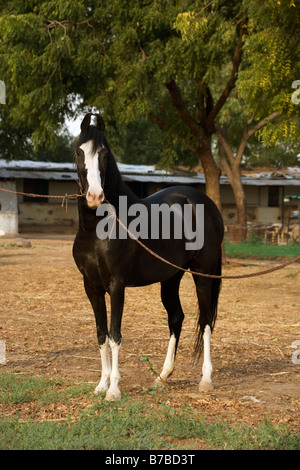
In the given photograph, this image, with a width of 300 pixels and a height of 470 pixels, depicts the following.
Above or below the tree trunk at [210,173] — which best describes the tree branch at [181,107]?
above

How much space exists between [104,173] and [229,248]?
673 inches

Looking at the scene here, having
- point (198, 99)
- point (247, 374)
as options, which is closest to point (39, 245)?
point (198, 99)

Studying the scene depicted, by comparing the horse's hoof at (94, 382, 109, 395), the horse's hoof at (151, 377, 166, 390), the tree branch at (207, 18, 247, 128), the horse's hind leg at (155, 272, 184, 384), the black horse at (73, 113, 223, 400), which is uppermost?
the tree branch at (207, 18, 247, 128)

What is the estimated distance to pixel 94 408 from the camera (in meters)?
4.40

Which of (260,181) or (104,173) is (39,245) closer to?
(260,181)

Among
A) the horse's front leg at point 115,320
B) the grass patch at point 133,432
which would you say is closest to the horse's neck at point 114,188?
the horse's front leg at point 115,320

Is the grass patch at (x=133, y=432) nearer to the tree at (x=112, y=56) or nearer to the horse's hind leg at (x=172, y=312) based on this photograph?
the horse's hind leg at (x=172, y=312)

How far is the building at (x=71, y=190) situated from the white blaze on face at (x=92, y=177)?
77.9ft

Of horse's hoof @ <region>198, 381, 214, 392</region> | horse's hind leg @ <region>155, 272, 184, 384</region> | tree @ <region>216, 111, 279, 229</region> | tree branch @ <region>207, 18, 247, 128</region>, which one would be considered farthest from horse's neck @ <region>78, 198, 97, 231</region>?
tree @ <region>216, 111, 279, 229</region>

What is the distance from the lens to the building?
29516 mm

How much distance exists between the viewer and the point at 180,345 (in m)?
6.93

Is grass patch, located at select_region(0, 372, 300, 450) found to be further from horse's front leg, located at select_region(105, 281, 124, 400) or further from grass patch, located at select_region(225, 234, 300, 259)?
grass patch, located at select_region(225, 234, 300, 259)

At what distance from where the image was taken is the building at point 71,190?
1162 inches

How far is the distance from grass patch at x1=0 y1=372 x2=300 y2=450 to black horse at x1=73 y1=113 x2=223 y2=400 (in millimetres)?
448
